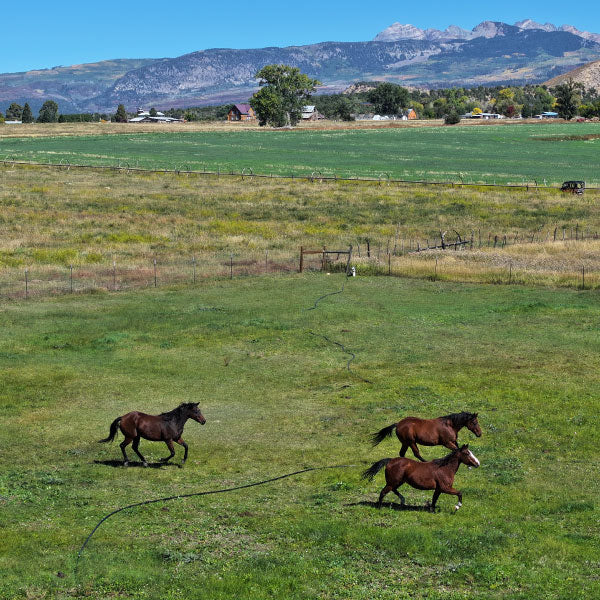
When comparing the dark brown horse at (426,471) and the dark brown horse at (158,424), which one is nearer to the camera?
the dark brown horse at (426,471)

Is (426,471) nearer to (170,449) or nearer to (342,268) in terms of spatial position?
(170,449)

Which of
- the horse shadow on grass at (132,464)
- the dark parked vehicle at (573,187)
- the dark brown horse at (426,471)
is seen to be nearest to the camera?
the dark brown horse at (426,471)

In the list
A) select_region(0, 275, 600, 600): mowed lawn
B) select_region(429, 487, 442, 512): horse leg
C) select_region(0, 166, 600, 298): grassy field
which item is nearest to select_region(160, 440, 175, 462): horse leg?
select_region(0, 275, 600, 600): mowed lawn

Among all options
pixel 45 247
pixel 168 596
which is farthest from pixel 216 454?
pixel 45 247

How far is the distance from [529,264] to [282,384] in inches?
1090

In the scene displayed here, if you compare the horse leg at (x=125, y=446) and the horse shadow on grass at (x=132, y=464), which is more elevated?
the horse leg at (x=125, y=446)

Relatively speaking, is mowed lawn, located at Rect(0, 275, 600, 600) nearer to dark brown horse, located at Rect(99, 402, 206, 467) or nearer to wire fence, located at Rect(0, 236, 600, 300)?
dark brown horse, located at Rect(99, 402, 206, 467)

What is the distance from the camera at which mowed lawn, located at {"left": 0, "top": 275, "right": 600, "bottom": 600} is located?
48.7 feet

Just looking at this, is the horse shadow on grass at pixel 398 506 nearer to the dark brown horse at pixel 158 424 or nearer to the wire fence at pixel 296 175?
the dark brown horse at pixel 158 424

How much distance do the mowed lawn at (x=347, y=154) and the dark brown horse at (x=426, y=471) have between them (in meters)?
93.1

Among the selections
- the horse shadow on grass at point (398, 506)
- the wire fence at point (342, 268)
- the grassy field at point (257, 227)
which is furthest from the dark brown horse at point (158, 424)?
the grassy field at point (257, 227)

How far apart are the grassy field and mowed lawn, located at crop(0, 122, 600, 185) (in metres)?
18.4

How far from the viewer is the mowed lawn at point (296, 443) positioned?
48.7 feet

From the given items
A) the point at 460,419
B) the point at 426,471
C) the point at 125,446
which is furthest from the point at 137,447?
the point at 460,419
